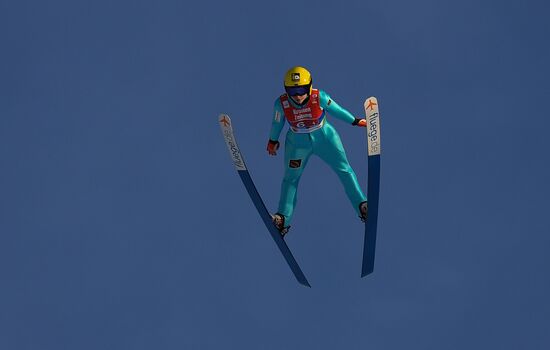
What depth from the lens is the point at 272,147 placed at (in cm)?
1769

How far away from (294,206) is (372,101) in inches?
103

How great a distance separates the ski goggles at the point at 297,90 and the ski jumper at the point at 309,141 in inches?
9.0

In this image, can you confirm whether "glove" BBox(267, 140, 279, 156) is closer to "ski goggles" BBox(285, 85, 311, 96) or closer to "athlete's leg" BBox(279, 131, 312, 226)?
"athlete's leg" BBox(279, 131, 312, 226)

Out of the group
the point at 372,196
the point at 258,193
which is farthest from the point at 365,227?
the point at 258,193

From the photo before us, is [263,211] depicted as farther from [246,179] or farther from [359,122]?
[359,122]

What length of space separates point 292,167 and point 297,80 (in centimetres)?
180

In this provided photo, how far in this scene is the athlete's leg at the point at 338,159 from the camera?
57.1 feet

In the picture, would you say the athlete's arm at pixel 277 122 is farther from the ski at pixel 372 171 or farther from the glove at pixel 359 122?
the ski at pixel 372 171

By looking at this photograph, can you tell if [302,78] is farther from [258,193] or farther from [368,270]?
Result: [368,270]

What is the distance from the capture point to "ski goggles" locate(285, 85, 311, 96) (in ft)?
54.5

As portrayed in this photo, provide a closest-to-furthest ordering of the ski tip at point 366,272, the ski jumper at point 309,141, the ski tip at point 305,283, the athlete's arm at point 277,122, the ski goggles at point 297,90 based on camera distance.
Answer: the ski goggles at point 297,90 → the ski jumper at point 309,141 → the athlete's arm at point 277,122 → the ski tip at point 366,272 → the ski tip at point 305,283

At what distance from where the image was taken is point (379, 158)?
16.8 metres

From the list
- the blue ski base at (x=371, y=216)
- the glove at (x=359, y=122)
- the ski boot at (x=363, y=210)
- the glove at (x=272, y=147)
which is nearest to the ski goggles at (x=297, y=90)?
the glove at (x=359, y=122)

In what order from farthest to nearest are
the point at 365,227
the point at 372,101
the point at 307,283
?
the point at 307,283, the point at 365,227, the point at 372,101
